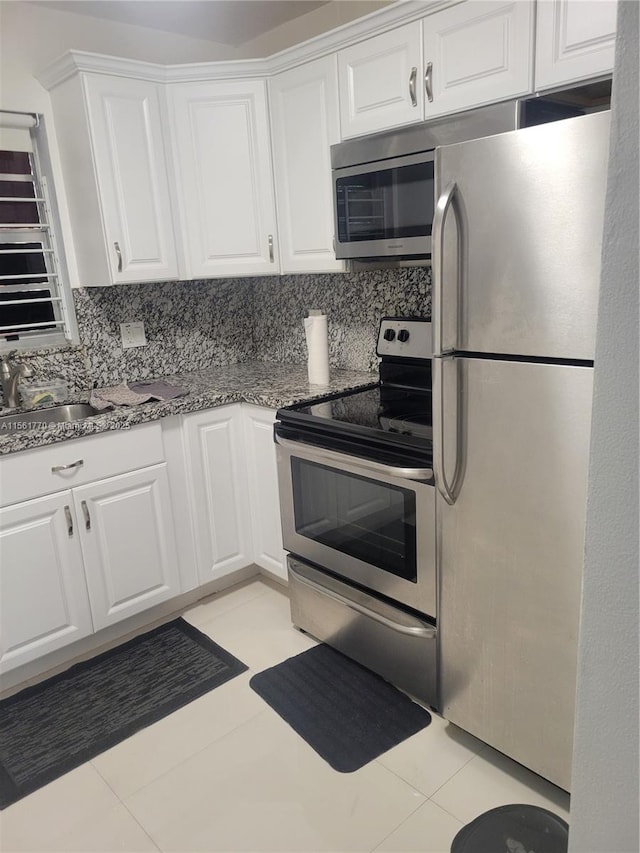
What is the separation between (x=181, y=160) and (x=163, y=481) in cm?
135

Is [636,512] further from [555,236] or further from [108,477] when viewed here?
[108,477]

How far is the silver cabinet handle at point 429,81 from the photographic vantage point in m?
2.01

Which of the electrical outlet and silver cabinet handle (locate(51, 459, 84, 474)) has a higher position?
the electrical outlet

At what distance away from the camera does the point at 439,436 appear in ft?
5.58

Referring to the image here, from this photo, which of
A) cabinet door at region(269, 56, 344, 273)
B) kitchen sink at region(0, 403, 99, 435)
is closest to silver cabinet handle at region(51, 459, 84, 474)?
kitchen sink at region(0, 403, 99, 435)

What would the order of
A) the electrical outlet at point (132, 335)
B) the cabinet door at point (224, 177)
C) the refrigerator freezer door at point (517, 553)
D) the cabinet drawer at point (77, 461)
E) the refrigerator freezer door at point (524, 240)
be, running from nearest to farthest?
the refrigerator freezer door at point (524, 240) < the refrigerator freezer door at point (517, 553) < the cabinet drawer at point (77, 461) < the cabinet door at point (224, 177) < the electrical outlet at point (132, 335)

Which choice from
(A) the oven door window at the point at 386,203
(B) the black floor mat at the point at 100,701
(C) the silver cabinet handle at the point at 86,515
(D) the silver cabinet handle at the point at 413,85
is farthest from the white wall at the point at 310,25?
(B) the black floor mat at the point at 100,701

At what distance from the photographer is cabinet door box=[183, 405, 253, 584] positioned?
2.60 metres

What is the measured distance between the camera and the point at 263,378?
9.55ft

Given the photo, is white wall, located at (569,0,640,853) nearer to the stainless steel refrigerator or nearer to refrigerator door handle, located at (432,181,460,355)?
the stainless steel refrigerator

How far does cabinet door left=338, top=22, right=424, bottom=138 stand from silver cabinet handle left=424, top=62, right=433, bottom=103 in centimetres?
3

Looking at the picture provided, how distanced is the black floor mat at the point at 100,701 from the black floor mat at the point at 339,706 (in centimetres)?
22

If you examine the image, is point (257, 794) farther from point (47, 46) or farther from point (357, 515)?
point (47, 46)

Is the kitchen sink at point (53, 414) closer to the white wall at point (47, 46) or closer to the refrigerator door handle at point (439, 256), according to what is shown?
the white wall at point (47, 46)
